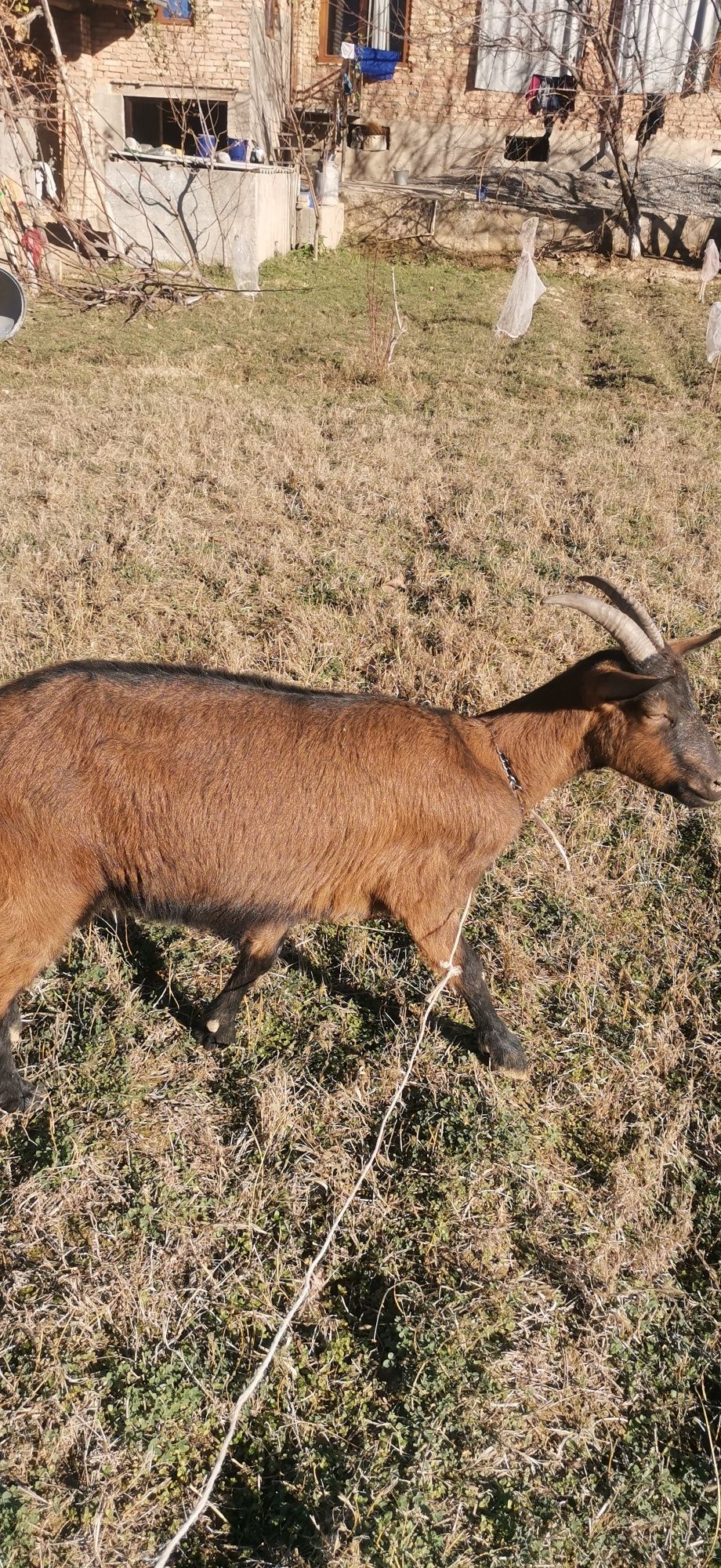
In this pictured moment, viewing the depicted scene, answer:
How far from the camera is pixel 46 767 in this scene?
283cm

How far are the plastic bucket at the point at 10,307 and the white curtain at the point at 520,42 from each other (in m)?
10.8

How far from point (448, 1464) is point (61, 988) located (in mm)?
2073

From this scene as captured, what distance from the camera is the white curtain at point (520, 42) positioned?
16906 millimetres

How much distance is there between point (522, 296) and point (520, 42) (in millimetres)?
9141

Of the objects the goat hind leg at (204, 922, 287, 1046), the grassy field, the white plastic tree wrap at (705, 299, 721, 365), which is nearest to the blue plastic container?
the white plastic tree wrap at (705, 299, 721, 365)

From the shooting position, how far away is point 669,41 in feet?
59.2

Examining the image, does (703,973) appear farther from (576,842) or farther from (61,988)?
(61,988)

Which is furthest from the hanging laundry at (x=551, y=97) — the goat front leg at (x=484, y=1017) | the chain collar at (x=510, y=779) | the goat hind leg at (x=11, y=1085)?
the goat hind leg at (x=11, y=1085)

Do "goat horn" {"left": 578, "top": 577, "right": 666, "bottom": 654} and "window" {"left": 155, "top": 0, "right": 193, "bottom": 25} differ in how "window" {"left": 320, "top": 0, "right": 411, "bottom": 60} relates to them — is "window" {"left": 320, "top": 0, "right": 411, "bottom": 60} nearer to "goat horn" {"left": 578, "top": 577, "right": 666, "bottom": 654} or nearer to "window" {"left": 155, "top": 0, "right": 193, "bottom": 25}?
"window" {"left": 155, "top": 0, "right": 193, "bottom": 25}

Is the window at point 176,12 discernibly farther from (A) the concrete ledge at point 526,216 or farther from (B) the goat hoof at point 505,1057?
(B) the goat hoof at point 505,1057

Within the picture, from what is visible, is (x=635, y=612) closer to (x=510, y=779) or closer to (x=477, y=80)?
(x=510, y=779)

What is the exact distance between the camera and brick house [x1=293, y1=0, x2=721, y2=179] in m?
18.0

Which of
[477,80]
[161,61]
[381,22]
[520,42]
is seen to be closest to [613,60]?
[520,42]

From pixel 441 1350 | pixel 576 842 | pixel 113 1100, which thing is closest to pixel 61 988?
pixel 113 1100
